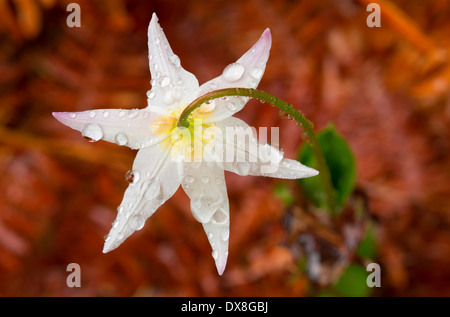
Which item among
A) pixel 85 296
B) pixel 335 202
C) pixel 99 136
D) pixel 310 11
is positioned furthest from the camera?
pixel 310 11

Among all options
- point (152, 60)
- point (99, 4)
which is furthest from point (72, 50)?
point (152, 60)

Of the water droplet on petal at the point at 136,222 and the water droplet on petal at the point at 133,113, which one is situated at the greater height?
the water droplet on petal at the point at 133,113

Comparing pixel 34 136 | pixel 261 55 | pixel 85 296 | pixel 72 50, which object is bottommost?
pixel 85 296

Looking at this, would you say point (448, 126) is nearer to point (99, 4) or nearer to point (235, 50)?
point (235, 50)

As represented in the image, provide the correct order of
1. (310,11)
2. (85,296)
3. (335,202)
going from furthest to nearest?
1. (310,11)
2. (85,296)
3. (335,202)

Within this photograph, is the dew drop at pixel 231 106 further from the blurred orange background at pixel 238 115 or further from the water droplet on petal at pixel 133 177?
the blurred orange background at pixel 238 115

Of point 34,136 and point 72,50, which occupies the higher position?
point 72,50

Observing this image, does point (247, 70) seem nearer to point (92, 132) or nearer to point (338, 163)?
point (92, 132)
